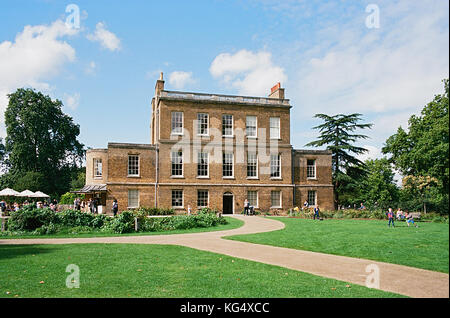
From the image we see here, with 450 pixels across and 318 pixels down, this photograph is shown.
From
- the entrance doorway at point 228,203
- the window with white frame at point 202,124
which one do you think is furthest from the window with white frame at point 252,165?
the window with white frame at point 202,124

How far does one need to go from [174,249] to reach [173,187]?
21.7 metres

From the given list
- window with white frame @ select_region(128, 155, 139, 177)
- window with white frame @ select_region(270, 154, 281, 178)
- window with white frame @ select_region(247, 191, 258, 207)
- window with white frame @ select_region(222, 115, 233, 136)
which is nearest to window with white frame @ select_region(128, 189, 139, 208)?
window with white frame @ select_region(128, 155, 139, 177)

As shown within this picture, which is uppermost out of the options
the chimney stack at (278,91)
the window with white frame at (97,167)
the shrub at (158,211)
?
the chimney stack at (278,91)

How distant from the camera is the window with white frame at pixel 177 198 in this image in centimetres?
3409

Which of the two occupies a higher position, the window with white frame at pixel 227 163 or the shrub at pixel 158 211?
the window with white frame at pixel 227 163

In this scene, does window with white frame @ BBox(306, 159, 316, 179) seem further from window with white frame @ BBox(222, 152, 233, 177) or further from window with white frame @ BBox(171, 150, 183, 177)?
window with white frame @ BBox(171, 150, 183, 177)

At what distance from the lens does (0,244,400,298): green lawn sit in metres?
6.44

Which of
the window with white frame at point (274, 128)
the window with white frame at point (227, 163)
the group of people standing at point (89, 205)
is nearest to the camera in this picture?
the group of people standing at point (89, 205)

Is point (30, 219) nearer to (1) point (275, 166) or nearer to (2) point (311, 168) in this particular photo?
(1) point (275, 166)

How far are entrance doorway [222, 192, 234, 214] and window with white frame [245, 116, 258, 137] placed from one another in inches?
266

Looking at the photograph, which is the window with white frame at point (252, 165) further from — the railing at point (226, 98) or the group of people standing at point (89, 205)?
the group of people standing at point (89, 205)

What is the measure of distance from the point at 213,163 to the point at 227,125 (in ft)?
14.1

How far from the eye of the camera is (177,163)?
113ft

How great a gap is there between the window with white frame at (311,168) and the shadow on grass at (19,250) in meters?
29.4
